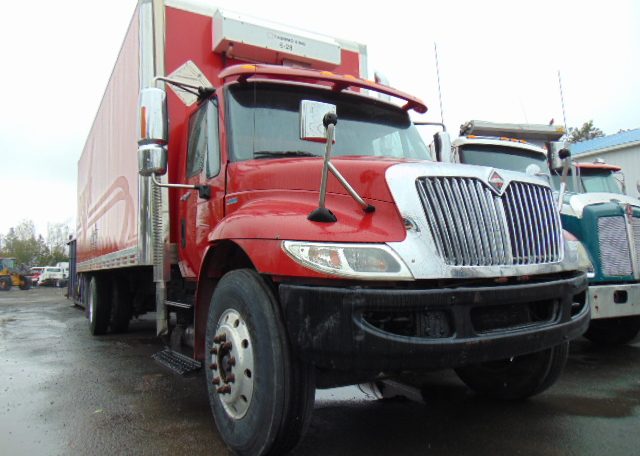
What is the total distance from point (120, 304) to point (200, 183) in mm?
5173

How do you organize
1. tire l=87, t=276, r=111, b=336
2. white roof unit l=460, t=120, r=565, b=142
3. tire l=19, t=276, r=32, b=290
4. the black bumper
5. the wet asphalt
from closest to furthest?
the black bumper → the wet asphalt → white roof unit l=460, t=120, r=565, b=142 → tire l=87, t=276, r=111, b=336 → tire l=19, t=276, r=32, b=290

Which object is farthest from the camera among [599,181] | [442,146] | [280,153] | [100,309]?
[100,309]

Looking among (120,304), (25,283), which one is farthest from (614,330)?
(25,283)

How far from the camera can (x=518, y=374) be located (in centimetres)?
388

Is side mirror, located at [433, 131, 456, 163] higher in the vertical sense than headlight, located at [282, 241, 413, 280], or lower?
higher

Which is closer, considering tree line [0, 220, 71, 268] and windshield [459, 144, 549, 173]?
windshield [459, 144, 549, 173]

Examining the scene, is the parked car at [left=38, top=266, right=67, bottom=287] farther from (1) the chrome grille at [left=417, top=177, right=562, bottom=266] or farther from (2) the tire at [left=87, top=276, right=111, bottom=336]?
(1) the chrome grille at [left=417, top=177, right=562, bottom=266]

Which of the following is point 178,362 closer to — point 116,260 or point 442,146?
point 116,260

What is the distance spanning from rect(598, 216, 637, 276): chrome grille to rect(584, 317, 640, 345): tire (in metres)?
0.90

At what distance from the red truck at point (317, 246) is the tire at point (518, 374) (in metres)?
0.01

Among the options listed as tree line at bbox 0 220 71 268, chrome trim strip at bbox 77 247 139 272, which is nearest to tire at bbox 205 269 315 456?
chrome trim strip at bbox 77 247 139 272

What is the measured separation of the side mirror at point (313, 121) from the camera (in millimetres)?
2664

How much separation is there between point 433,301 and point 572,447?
1533 mm

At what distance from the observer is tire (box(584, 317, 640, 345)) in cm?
589
